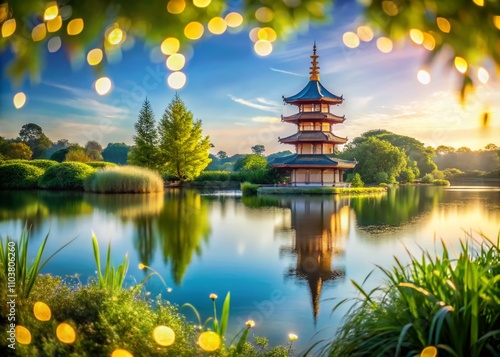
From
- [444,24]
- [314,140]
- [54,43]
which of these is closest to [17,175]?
[54,43]

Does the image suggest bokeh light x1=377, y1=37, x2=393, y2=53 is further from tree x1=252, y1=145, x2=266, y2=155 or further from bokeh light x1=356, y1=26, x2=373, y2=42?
tree x1=252, y1=145, x2=266, y2=155

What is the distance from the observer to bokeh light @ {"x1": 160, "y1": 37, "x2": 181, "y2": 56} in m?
1.89

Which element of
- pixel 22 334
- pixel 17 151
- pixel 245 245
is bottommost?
pixel 245 245

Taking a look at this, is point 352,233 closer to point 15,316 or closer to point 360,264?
point 360,264

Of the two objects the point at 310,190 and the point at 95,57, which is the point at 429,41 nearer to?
the point at 95,57

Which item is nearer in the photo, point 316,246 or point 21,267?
point 21,267

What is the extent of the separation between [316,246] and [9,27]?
17.0 ft

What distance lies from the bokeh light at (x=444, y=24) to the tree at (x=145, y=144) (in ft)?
22.8

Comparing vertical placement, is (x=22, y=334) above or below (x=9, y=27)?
below

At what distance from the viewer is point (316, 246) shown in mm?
6102

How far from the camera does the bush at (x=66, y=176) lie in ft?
17.7

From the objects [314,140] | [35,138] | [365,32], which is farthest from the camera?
[314,140]

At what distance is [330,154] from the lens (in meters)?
19.8

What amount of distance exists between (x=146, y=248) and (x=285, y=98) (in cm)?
1484
